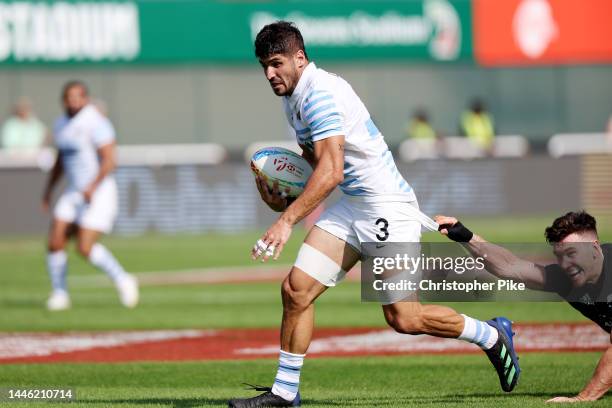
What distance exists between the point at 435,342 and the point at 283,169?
4.38 m

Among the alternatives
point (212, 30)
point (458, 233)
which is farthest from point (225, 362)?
point (212, 30)

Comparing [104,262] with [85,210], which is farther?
[85,210]

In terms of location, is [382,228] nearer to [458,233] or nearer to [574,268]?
[458,233]

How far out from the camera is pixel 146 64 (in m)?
37.1

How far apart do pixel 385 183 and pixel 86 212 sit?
7.53 m

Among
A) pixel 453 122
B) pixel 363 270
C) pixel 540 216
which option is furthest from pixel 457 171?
pixel 363 270

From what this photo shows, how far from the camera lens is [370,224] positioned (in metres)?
8.09

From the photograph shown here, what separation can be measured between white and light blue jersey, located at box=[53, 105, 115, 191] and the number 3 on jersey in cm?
769

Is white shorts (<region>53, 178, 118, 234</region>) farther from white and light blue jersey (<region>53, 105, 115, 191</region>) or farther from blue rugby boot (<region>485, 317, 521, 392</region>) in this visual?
blue rugby boot (<region>485, 317, 521, 392</region>)

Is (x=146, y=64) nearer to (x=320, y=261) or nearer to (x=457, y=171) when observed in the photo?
Result: (x=457, y=171)

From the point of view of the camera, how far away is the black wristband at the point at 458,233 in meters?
8.05

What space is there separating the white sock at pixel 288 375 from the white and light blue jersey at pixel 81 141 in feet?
25.3

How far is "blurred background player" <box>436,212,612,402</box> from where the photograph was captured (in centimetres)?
773

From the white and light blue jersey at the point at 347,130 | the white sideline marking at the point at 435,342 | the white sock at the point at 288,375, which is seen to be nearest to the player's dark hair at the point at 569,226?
the white and light blue jersey at the point at 347,130
